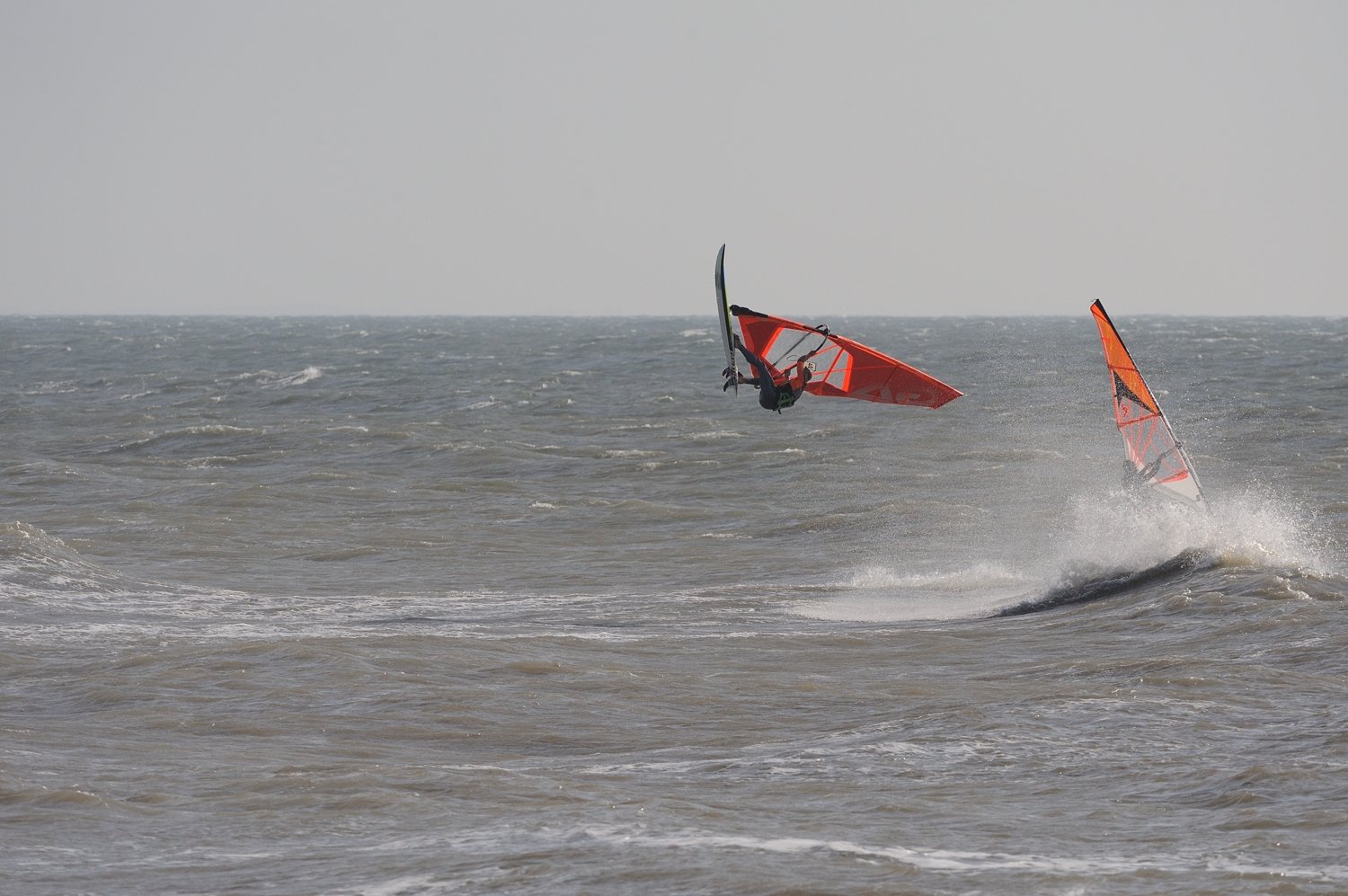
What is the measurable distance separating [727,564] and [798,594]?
1.80 m

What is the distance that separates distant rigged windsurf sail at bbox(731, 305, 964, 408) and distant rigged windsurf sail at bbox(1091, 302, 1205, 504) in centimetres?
181

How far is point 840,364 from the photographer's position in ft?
39.5

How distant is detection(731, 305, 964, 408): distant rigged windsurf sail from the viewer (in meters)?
11.9

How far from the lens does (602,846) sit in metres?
6.15

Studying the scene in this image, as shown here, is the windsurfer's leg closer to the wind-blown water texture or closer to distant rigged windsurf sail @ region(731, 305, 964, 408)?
distant rigged windsurf sail @ region(731, 305, 964, 408)

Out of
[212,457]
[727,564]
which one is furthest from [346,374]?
[727,564]

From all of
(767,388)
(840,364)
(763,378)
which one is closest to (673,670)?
(767,388)

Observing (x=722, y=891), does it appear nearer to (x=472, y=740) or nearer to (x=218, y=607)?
(x=472, y=740)

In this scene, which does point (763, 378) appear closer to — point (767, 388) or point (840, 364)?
point (767, 388)

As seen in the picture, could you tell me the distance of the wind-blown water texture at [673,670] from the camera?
20.3ft

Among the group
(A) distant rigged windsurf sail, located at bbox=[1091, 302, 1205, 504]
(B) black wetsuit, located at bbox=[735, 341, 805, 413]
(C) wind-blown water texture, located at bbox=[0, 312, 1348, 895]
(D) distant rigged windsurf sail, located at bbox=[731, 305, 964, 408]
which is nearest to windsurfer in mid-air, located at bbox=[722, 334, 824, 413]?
(B) black wetsuit, located at bbox=[735, 341, 805, 413]

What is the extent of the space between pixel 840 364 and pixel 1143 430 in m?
3.19

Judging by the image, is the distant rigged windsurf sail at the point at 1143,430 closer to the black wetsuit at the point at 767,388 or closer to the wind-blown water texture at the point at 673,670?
the wind-blown water texture at the point at 673,670

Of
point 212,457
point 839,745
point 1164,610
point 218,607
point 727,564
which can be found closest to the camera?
point 839,745
